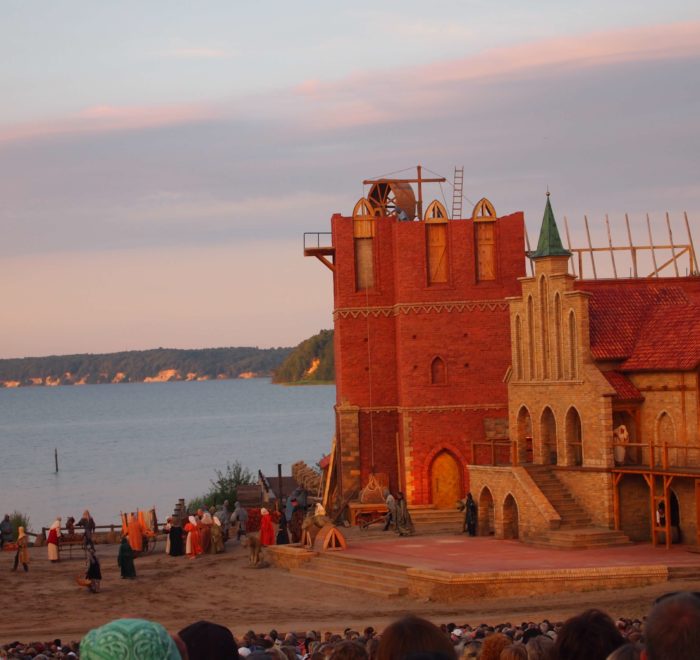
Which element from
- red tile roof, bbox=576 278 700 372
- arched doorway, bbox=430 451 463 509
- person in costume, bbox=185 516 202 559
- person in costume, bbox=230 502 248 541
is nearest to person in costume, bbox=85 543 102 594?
person in costume, bbox=185 516 202 559

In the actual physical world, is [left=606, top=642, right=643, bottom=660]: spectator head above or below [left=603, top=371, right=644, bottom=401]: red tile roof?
below

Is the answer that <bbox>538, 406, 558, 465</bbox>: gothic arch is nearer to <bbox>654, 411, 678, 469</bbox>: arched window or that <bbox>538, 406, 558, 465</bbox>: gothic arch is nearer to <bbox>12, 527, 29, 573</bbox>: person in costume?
<bbox>654, 411, 678, 469</bbox>: arched window

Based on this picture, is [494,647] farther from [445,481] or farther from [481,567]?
[445,481]

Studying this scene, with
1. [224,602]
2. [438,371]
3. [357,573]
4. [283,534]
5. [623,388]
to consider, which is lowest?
[224,602]

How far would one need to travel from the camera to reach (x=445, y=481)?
45.7 m

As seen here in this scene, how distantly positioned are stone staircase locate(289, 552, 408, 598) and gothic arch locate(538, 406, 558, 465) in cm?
674

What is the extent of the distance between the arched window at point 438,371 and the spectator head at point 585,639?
3791 centimetres

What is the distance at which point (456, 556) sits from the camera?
34750 millimetres

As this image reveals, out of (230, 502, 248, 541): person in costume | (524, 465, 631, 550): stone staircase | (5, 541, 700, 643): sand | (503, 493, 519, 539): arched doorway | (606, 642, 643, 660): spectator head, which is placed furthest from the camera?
(230, 502, 248, 541): person in costume

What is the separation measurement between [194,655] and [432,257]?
39.4 m

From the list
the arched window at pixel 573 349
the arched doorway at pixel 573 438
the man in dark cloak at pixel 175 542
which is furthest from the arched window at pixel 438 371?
the man in dark cloak at pixel 175 542

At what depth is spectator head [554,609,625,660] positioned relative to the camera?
8.11 metres

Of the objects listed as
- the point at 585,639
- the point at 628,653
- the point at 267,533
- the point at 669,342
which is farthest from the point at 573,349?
the point at 628,653

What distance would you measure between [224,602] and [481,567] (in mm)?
6143
